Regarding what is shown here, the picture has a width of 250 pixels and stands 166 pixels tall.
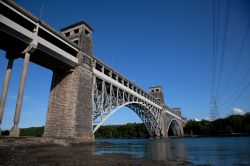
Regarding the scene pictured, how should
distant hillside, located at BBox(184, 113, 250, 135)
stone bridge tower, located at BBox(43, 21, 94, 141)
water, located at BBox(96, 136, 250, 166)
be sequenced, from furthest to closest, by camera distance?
1. distant hillside, located at BBox(184, 113, 250, 135)
2. stone bridge tower, located at BBox(43, 21, 94, 141)
3. water, located at BBox(96, 136, 250, 166)

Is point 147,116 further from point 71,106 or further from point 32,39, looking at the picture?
point 32,39

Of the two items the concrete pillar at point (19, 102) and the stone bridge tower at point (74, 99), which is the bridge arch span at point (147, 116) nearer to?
the stone bridge tower at point (74, 99)

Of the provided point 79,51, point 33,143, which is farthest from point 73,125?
point 79,51

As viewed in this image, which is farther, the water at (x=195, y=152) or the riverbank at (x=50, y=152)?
the water at (x=195, y=152)

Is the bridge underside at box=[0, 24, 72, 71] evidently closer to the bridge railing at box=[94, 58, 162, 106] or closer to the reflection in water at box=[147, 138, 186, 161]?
the bridge railing at box=[94, 58, 162, 106]

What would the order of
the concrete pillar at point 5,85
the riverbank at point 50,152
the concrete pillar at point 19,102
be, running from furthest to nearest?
the concrete pillar at point 5,85 → the concrete pillar at point 19,102 → the riverbank at point 50,152

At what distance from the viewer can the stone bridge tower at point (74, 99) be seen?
2444 centimetres

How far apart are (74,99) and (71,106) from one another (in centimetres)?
97

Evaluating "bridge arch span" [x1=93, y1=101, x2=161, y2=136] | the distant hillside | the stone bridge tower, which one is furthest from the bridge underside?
the distant hillside

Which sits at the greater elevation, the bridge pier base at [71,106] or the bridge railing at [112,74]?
the bridge railing at [112,74]

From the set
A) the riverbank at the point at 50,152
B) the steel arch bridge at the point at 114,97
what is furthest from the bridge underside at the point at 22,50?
the riverbank at the point at 50,152

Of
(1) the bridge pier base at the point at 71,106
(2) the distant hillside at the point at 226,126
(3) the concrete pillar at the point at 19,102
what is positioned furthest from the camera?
(2) the distant hillside at the point at 226,126

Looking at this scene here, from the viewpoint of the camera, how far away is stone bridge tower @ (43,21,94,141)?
24438mm

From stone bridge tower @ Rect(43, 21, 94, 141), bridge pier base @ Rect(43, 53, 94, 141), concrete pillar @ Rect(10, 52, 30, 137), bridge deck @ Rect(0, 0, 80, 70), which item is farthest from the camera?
stone bridge tower @ Rect(43, 21, 94, 141)
